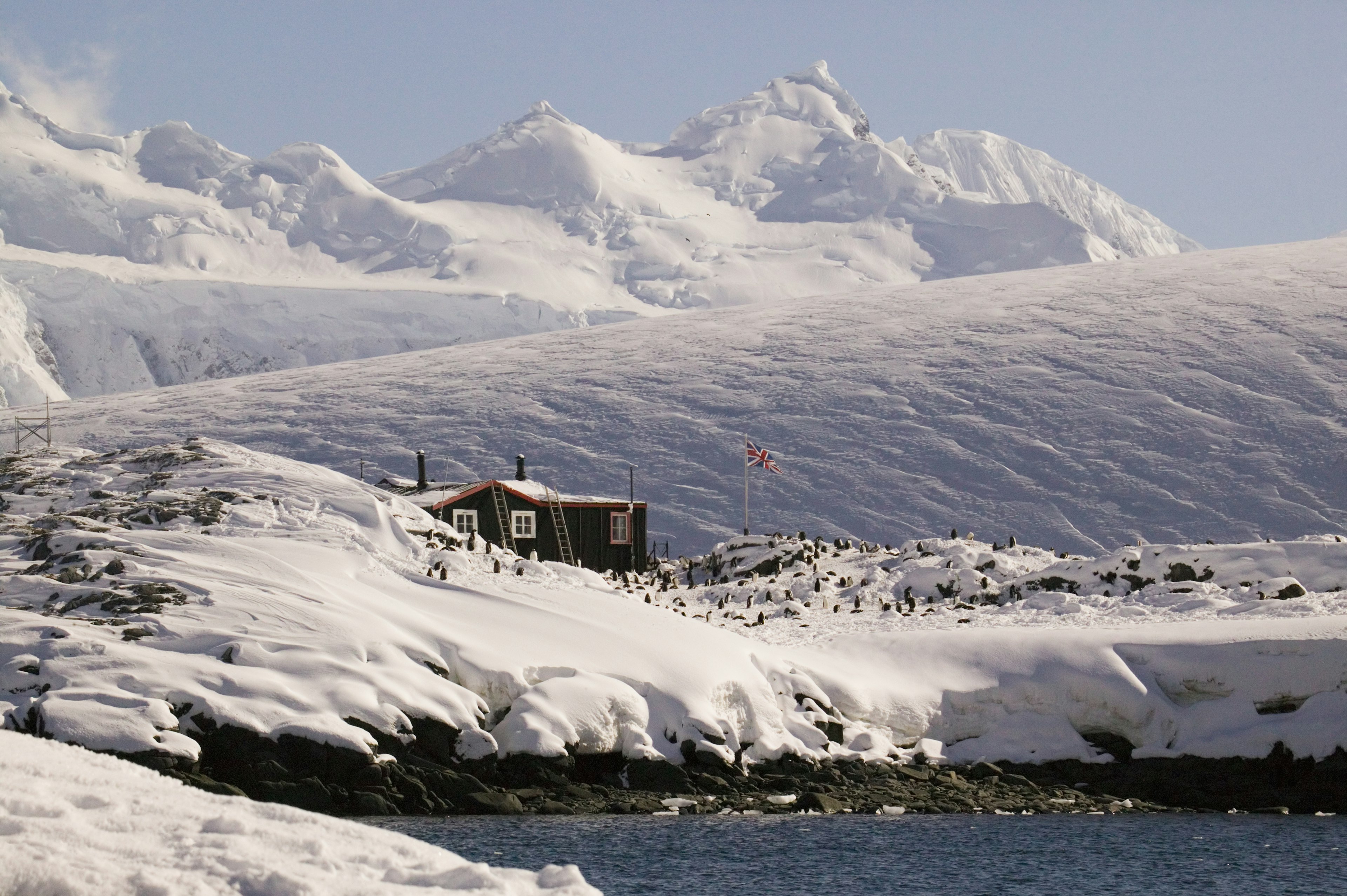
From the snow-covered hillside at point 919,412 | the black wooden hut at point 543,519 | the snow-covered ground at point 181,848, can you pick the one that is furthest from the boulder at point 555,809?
the snow-covered hillside at point 919,412

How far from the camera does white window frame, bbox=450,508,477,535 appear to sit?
43.0m

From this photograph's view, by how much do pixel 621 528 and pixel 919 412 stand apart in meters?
25.6

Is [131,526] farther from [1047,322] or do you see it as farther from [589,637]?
[1047,322]

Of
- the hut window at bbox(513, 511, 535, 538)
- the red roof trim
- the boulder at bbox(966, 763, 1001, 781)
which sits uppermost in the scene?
the red roof trim

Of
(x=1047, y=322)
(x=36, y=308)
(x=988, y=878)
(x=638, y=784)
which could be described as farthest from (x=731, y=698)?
(x=36, y=308)

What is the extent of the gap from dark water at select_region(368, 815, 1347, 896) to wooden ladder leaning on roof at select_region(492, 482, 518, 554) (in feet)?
64.9

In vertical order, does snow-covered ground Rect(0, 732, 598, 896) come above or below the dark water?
above

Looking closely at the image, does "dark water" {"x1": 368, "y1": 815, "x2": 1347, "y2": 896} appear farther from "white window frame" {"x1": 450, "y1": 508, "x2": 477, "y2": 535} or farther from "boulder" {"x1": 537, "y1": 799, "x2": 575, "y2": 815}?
"white window frame" {"x1": 450, "y1": 508, "x2": 477, "y2": 535}

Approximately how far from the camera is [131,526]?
32.1 m

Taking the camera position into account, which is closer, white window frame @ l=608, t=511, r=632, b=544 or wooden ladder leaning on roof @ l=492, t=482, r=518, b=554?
wooden ladder leaning on roof @ l=492, t=482, r=518, b=554

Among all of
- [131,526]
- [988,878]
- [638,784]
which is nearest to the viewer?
[988,878]

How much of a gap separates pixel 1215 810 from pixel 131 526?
21.8 metres

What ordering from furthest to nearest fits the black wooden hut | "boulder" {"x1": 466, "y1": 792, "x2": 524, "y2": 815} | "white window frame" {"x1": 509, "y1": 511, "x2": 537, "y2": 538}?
"white window frame" {"x1": 509, "y1": 511, "x2": 537, "y2": 538} < the black wooden hut < "boulder" {"x1": 466, "y1": 792, "x2": 524, "y2": 815}

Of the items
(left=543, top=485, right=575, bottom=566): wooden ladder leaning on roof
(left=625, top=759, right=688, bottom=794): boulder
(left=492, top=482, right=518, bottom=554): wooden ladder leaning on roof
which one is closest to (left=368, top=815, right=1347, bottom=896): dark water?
(left=625, top=759, right=688, bottom=794): boulder
